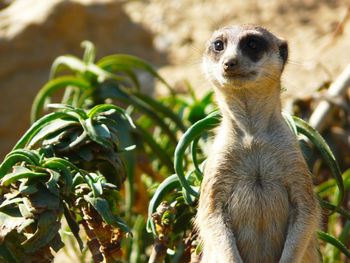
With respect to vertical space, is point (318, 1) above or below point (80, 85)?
below

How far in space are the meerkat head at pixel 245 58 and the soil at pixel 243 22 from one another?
2450 millimetres

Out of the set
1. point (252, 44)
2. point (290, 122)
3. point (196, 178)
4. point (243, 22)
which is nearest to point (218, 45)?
point (252, 44)

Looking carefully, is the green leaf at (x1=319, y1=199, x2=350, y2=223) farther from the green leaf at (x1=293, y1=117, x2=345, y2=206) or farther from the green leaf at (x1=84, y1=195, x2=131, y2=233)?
the green leaf at (x1=84, y1=195, x2=131, y2=233)

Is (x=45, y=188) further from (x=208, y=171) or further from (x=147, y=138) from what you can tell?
(x=147, y=138)

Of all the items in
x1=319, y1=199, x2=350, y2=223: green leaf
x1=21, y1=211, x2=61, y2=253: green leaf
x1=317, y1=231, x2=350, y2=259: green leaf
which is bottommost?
x1=317, y1=231, x2=350, y2=259: green leaf

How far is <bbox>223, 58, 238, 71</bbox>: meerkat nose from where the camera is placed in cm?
240

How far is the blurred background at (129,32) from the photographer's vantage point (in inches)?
227

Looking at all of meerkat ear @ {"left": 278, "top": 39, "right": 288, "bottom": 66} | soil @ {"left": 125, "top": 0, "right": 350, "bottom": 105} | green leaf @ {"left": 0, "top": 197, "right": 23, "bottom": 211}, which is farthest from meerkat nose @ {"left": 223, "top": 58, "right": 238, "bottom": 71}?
soil @ {"left": 125, "top": 0, "right": 350, "bottom": 105}

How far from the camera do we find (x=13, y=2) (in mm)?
7082

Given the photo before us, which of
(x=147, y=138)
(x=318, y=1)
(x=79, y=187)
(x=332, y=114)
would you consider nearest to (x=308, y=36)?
(x=318, y=1)

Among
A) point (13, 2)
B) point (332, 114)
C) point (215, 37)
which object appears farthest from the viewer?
point (13, 2)

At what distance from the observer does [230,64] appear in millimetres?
2396

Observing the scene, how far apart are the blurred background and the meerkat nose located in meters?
2.87

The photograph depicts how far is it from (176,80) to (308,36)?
1220 millimetres
